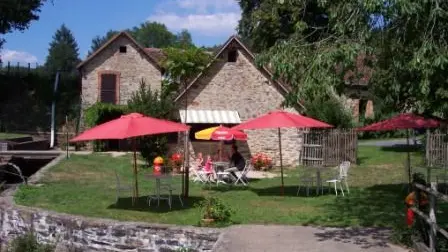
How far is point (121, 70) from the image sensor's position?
37.8 meters

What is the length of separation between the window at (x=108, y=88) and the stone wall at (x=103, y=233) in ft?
78.9

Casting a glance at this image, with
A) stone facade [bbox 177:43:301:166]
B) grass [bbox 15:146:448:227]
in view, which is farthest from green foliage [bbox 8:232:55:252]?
stone facade [bbox 177:43:301:166]

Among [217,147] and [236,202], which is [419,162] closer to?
[217,147]

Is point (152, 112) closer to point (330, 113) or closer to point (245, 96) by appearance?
point (245, 96)

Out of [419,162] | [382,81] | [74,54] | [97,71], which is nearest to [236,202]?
[382,81]

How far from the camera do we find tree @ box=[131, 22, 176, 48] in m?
133

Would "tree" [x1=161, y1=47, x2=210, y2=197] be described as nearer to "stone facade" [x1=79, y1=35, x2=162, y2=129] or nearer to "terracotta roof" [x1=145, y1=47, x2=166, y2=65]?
"stone facade" [x1=79, y1=35, x2=162, y2=129]

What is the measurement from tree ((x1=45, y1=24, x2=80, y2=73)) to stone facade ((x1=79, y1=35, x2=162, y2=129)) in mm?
51877

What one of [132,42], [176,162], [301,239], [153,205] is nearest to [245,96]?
[176,162]

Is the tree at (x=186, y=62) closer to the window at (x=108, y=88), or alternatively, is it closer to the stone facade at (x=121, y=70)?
the stone facade at (x=121, y=70)

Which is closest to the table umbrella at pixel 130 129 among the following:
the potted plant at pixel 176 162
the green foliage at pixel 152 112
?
the potted plant at pixel 176 162

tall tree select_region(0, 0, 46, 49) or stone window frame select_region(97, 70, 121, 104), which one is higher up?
tall tree select_region(0, 0, 46, 49)

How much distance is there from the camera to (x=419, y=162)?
26797 millimetres

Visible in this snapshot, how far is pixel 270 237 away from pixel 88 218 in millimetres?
4198
